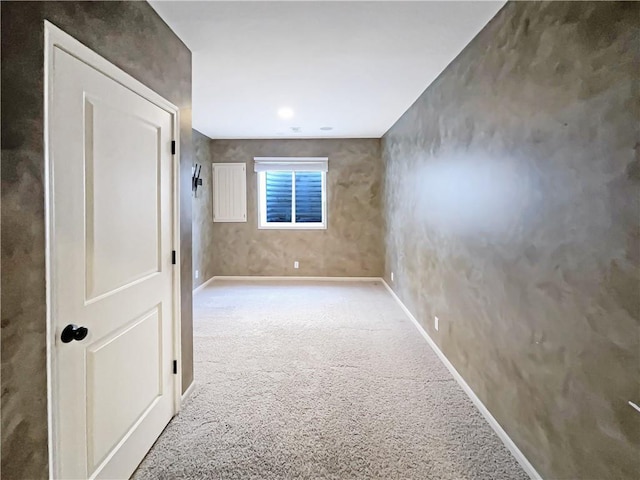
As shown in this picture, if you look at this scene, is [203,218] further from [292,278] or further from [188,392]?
[188,392]

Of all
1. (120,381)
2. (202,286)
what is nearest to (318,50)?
(120,381)

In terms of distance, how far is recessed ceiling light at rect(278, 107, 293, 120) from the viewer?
4219mm

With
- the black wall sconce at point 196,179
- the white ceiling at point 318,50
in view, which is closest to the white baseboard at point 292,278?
the black wall sconce at point 196,179

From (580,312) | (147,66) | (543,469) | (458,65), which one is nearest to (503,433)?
(543,469)

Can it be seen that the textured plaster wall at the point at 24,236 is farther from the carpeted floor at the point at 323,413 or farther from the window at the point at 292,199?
the window at the point at 292,199

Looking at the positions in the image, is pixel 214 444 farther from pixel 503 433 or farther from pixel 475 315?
pixel 475 315

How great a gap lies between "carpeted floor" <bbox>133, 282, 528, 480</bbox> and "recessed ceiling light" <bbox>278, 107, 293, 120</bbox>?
2.47 meters

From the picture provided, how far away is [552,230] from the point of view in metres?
1.62

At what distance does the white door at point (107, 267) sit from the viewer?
1.34 m

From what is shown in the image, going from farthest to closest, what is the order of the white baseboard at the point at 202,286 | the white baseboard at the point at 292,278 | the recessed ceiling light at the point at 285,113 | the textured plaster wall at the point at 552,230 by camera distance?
1. the white baseboard at the point at 292,278
2. the white baseboard at the point at 202,286
3. the recessed ceiling light at the point at 285,113
4. the textured plaster wall at the point at 552,230

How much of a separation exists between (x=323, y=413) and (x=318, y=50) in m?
2.47

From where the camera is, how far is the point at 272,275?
6.46m

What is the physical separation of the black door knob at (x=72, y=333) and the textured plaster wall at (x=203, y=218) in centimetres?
423

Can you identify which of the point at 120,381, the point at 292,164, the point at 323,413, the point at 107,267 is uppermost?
the point at 292,164
